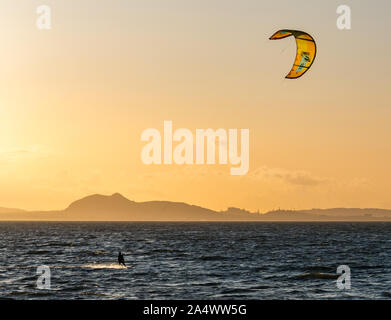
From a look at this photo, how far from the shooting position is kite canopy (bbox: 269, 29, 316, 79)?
26.0 m

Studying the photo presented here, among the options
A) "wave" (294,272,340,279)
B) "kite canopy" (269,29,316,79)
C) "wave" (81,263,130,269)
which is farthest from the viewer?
"wave" (81,263,130,269)

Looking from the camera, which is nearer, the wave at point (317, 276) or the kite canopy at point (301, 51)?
the kite canopy at point (301, 51)

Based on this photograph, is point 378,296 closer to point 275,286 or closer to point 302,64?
point 275,286

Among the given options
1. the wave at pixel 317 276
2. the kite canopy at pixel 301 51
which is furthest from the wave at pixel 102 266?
the kite canopy at pixel 301 51

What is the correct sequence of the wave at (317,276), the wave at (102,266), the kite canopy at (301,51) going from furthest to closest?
the wave at (102,266)
the wave at (317,276)
the kite canopy at (301,51)

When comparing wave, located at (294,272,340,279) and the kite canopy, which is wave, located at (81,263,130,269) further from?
the kite canopy

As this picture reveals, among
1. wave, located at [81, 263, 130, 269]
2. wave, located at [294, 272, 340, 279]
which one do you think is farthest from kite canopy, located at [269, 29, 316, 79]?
wave, located at [81, 263, 130, 269]

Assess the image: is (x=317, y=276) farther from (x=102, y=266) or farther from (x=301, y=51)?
(x=301, y=51)

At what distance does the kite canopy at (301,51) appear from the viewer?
2598 cm

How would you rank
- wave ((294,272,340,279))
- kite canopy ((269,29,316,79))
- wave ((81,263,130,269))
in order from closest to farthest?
kite canopy ((269,29,316,79)) < wave ((294,272,340,279)) < wave ((81,263,130,269))

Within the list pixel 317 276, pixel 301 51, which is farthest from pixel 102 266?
pixel 301 51

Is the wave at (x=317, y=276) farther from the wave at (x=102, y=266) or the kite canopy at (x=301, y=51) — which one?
the kite canopy at (x=301, y=51)

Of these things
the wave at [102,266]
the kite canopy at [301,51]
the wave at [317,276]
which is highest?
the kite canopy at [301,51]
